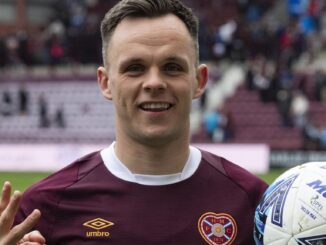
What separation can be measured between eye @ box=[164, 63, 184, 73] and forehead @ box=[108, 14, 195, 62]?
2.8 inches

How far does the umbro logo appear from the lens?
319 centimetres

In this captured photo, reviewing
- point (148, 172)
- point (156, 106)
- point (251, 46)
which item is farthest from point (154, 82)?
point (251, 46)

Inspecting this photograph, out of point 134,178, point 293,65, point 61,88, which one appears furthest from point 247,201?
point 61,88

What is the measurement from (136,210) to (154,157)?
230 mm

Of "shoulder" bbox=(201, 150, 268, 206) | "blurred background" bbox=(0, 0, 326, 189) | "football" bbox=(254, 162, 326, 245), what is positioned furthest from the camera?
"blurred background" bbox=(0, 0, 326, 189)

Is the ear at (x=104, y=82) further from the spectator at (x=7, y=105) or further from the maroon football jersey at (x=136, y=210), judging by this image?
the spectator at (x=7, y=105)

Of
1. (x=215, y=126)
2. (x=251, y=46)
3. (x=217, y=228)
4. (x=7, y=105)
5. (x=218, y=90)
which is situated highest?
(x=217, y=228)

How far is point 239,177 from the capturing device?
3.47m

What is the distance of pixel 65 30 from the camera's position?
1028 inches

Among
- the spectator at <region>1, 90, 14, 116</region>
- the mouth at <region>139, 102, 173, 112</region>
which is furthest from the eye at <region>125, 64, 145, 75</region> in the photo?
the spectator at <region>1, 90, 14, 116</region>

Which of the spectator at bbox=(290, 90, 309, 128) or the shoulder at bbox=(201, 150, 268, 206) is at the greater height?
the shoulder at bbox=(201, 150, 268, 206)

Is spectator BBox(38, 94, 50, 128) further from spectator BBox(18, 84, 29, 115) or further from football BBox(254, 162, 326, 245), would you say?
football BBox(254, 162, 326, 245)

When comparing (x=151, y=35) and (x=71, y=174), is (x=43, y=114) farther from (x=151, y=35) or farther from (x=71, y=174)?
(x=151, y=35)

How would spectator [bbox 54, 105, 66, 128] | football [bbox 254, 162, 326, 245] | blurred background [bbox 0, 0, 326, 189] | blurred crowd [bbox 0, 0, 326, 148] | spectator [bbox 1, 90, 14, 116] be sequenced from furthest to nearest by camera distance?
spectator [bbox 1, 90, 14, 116], spectator [bbox 54, 105, 66, 128], blurred crowd [bbox 0, 0, 326, 148], blurred background [bbox 0, 0, 326, 189], football [bbox 254, 162, 326, 245]
